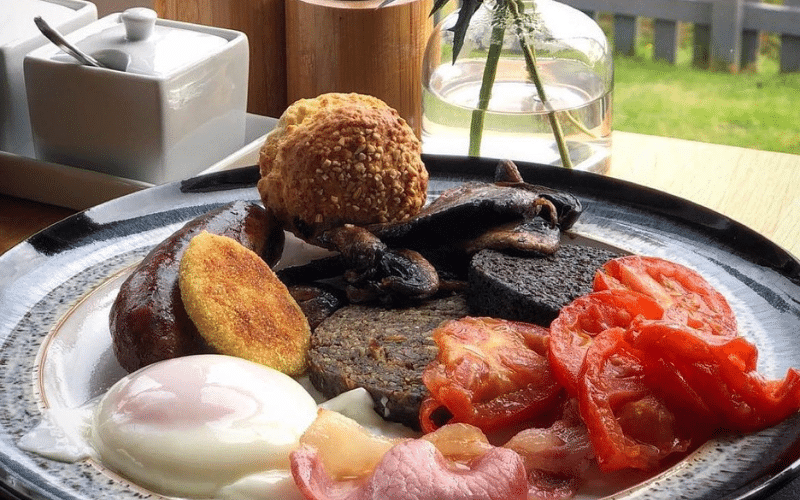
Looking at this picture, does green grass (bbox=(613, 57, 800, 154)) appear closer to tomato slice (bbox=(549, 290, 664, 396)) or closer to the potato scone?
tomato slice (bbox=(549, 290, 664, 396))

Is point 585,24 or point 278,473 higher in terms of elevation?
point 585,24

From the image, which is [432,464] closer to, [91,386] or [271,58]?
[91,386]

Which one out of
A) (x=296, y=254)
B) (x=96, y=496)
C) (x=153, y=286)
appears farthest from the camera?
(x=296, y=254)

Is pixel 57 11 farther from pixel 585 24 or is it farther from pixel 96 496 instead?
pixel 96 496

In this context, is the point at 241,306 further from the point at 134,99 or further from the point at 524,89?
the point at 524,89

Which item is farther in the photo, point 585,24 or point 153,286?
point 585,24

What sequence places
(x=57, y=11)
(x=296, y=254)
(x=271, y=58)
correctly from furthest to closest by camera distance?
(x=271, y=58), (x=57, y=11), (x=296, y=254)

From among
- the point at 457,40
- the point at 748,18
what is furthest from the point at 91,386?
the point at 748,18
